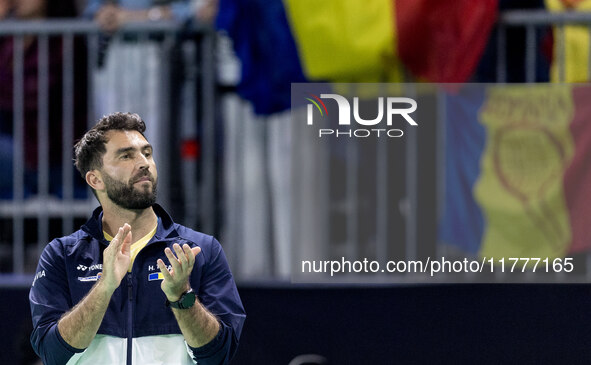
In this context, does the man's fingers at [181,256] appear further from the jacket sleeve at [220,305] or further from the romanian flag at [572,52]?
the romanian flag at [572,52]

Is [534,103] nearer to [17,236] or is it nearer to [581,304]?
[581,304]

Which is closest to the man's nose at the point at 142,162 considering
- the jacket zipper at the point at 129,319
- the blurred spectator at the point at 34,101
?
the jacket zipper at the point at 129,319

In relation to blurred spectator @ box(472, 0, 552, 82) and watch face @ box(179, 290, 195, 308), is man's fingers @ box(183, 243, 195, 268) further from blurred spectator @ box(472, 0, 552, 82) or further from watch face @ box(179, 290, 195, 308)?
blurred spectator @ box(472, 0, 552, 82)

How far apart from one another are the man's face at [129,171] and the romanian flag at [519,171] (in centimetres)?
285

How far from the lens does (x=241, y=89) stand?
6.31 metres

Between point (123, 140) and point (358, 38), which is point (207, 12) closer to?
point (358, 38)

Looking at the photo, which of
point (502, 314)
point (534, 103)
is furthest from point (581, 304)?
point (534, 103)

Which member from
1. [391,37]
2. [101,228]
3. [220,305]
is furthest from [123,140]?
[391,37]

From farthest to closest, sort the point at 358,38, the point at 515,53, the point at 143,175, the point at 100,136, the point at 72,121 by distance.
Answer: the point at 72,121 → the point at 515,53 → the point at 358,38 → the point at 100,136 → the point at 143,175

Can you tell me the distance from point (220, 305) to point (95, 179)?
570 mm

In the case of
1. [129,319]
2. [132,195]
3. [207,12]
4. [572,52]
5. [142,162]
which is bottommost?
[129,319]

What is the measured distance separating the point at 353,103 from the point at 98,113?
1.46 meters

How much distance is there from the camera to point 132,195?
3.62 meters
